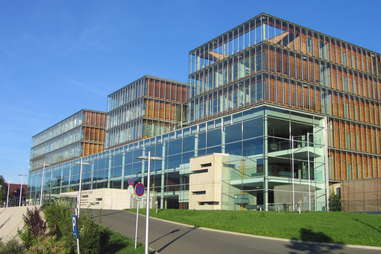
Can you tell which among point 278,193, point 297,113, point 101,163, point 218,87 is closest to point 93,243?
point 278,193

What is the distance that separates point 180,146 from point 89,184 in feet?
90.1

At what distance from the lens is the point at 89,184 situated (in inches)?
2997

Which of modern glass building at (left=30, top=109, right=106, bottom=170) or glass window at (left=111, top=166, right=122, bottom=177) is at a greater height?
modern glass building at (left=30, top=109, right=106, bottom=170)

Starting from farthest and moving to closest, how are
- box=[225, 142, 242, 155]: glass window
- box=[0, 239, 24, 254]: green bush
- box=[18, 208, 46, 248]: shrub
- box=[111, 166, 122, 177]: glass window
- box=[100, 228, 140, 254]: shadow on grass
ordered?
box=[111, 166, 122, 177]: glass window, box=[225, 142, 242, 155]: glass window, box=[18, 208, 46, 248]: shrub, box=[0, 239, 24, 254]: green bush, box=[100, 228, 140, 254]: shadow on grass

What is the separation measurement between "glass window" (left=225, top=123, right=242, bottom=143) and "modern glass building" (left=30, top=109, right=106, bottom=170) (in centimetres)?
5307

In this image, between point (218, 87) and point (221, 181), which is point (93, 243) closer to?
point (221, 181)

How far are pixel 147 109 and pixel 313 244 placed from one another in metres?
58.1

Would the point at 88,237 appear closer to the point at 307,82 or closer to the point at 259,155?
the point at 259,155

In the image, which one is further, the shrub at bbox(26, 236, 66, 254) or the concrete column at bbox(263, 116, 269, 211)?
the concrete column at bbox(263, 116, 269, 211)

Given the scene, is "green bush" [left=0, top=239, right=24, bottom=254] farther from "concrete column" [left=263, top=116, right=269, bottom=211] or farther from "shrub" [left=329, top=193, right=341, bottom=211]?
"shrub" [left=329, top=193, right=341, bottom=211]

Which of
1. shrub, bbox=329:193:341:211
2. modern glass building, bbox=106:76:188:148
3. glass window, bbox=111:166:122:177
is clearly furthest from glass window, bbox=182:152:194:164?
modern glass building, bbox=106:76:188:148

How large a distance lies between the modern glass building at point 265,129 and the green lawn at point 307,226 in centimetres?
1142

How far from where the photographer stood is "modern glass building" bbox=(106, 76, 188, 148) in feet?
251

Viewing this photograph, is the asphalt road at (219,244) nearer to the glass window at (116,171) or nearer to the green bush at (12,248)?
the green bush at (12,248)
